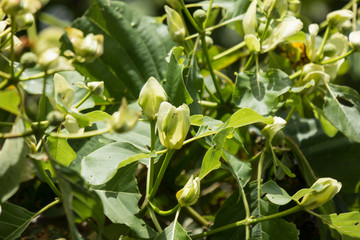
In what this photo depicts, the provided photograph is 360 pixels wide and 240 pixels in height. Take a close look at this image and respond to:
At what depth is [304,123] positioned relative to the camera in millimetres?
598

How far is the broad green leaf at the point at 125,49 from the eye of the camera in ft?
1.83

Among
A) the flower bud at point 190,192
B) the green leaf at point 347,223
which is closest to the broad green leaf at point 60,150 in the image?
the flower bud at point 190,192

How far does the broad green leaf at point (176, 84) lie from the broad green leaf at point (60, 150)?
3.9 inches

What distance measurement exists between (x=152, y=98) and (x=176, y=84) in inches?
2.5

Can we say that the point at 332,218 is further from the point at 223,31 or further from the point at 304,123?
the point at 223,31

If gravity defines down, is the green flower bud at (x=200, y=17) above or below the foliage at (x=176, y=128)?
above

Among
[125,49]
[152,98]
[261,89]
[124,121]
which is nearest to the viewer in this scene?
[124,121]

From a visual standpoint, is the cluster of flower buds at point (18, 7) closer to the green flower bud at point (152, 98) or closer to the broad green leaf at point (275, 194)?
the green flower bud at point (152, 98)

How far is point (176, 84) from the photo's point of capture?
1.41 ft

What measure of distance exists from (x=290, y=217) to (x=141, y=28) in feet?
0.91

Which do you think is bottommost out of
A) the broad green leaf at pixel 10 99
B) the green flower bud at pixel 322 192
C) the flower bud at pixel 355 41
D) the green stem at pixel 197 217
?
the green stem at pixel 197 217

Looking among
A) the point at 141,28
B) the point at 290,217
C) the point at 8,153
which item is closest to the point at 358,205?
the point at 290,217

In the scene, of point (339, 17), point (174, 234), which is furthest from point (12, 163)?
point (339, 17)

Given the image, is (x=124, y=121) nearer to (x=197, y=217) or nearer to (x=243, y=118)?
(x=243, y=118)
